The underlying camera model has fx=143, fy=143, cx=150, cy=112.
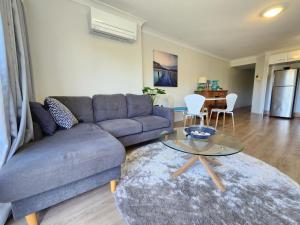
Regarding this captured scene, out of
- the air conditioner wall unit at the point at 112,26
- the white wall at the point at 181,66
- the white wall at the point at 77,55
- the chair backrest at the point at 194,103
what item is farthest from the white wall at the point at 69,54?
the chair backrest at the point at 194,103

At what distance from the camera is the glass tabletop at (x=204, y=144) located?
1352mm

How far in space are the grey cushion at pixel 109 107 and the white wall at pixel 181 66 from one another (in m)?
1.08

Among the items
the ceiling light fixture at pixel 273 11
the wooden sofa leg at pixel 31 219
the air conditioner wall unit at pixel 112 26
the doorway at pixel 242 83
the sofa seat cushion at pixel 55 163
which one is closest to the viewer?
the sofa seat cushion at pixel 55 163

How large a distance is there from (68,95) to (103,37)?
47.3 inches

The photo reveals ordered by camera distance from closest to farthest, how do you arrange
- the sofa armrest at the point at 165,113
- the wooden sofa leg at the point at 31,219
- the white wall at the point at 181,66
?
the wooden sofa leg at the point at 31,219
the sofa armrest at the point at 165,113
the white wall at the point at 181,66

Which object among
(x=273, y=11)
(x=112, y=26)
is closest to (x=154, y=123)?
(x=112, y=26)

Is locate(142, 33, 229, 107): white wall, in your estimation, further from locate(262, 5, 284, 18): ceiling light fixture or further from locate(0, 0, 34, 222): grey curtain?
locate(0, 0, 34, 222): grey curtain

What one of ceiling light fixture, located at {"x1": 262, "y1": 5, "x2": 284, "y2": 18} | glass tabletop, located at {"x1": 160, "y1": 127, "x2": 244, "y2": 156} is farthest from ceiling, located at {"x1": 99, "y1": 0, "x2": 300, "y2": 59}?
glass tabletop, located at {"x1": 160, "y1": 127, "x2": 244, "y2": 156}

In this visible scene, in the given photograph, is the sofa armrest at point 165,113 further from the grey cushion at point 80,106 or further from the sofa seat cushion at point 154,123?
the grey cushion at point 80,106

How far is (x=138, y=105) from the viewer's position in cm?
275

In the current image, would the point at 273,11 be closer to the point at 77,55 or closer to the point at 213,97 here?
the point at 213,97

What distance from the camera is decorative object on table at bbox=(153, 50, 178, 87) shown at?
3.58 metres

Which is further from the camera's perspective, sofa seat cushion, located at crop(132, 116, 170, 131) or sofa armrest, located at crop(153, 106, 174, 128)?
sofa armrest, located at crop(153, 106, 174, 128)

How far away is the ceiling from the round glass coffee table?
215 centimetres
